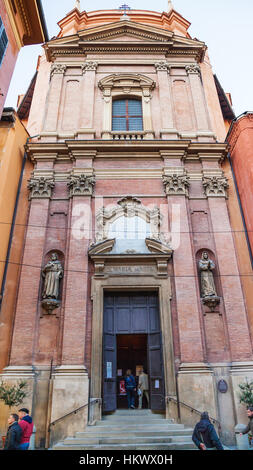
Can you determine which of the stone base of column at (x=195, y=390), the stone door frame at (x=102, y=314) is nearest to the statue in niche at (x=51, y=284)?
the stone door frame at (x=102, y=314)

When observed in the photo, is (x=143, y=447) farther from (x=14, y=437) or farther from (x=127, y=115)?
(x=127, y=115)

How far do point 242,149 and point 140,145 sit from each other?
12.8 feet

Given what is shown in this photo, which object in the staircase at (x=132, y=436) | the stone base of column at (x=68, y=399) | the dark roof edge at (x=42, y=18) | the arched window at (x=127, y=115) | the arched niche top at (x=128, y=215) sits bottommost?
the staircase at (x=132, y=436)

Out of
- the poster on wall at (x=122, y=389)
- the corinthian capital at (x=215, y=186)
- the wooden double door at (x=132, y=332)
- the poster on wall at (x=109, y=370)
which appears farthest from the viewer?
the corinthian capital at (x=215, y=186)

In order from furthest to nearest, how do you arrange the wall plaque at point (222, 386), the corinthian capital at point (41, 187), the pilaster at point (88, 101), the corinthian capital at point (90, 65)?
the corinthian capital at point (90, 65) < the pilaster at point (88, 101) < the corinthian capital at point (41, 187) < the wall plaque at point (222, 386)

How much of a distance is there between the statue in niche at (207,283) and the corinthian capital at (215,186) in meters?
2.60

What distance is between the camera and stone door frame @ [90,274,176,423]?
32.2ft

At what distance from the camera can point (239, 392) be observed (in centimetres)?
955

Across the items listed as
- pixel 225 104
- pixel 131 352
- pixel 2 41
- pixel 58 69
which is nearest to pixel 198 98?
pixel 225 104

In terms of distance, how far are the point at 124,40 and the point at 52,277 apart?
510 inches

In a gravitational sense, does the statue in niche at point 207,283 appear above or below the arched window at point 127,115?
below

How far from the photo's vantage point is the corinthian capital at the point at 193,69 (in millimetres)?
16266

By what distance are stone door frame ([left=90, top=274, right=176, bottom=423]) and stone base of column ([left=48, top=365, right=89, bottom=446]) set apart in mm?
325

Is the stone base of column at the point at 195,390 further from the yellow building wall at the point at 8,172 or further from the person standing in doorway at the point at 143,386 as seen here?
the yellow building wall at the point at 8,172
